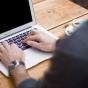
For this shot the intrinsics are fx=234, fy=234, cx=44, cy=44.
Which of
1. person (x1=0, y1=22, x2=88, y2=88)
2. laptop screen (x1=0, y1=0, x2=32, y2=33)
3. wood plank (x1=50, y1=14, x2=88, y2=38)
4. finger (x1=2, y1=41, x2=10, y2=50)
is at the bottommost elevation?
wood plank (x1=50, y1=14, x2=88, y2=38)

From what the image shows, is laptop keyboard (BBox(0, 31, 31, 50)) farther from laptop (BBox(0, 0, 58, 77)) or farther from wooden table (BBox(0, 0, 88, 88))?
wooden table (BBox(0, 0, 88, 88))

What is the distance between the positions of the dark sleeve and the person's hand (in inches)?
21.8

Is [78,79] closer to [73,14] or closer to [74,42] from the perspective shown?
[74,42]

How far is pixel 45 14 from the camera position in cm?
140

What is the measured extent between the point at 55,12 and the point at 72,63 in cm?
94

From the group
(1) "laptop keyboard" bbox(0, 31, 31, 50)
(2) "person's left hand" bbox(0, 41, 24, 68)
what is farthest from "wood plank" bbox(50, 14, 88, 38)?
(2) "person's left hand" bbox(0, 41, 24, 68)

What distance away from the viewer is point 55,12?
1.41m

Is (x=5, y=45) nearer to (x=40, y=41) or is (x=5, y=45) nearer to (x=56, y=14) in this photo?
(x=40, y=41)

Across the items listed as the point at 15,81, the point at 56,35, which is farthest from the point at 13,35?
the point at 15,81

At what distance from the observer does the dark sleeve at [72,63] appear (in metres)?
0.49

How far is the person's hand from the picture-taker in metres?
1.08

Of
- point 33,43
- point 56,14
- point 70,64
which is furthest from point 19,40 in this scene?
point 70,64

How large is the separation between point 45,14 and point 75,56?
36.6 inches

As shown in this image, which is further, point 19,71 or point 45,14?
point 45,14
